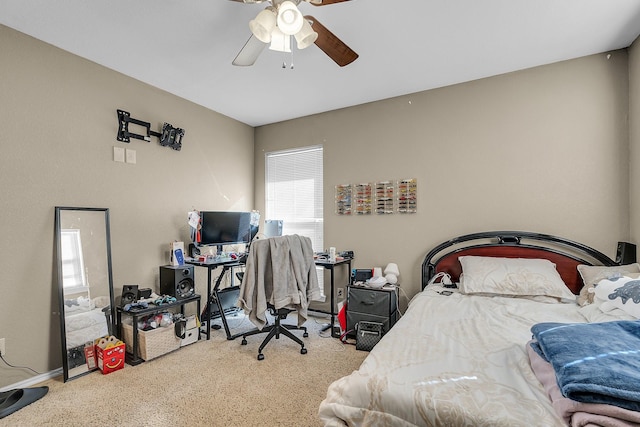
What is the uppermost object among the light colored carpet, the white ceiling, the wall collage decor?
the white ceiling

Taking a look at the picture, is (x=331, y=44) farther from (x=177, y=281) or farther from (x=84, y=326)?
(x=84, y=326)

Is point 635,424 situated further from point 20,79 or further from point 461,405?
point 20,79

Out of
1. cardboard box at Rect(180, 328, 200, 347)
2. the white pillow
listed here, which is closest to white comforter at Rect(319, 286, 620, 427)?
the white pillow

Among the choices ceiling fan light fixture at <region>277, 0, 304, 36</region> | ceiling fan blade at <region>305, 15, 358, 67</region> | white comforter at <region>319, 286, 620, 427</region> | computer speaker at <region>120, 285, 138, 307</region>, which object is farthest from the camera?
computer speaker at <region>120, 285, 138, 307</region>

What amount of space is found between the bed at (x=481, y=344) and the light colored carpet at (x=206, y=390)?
2.85ft

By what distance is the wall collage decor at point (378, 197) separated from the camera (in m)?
3.45

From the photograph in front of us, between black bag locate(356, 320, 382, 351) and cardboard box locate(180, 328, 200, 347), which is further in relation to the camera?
cardboard box locate(180, 328, 200, 347)

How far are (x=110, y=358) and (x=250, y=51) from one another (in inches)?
104

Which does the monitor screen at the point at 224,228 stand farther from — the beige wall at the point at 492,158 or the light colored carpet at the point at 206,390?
the light colored carpet at the point at 206,390

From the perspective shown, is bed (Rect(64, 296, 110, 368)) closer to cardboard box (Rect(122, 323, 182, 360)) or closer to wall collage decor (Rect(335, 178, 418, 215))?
cardboard box (Rect(122, 323, 182, 360))

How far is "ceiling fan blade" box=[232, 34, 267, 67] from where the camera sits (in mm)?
2021

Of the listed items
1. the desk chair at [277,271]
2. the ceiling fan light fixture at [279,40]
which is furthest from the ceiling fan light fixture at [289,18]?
the desk chair at [277,271]

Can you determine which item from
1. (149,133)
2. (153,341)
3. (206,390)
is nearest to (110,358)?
(153,341)

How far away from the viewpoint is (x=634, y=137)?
2463 millimetres
